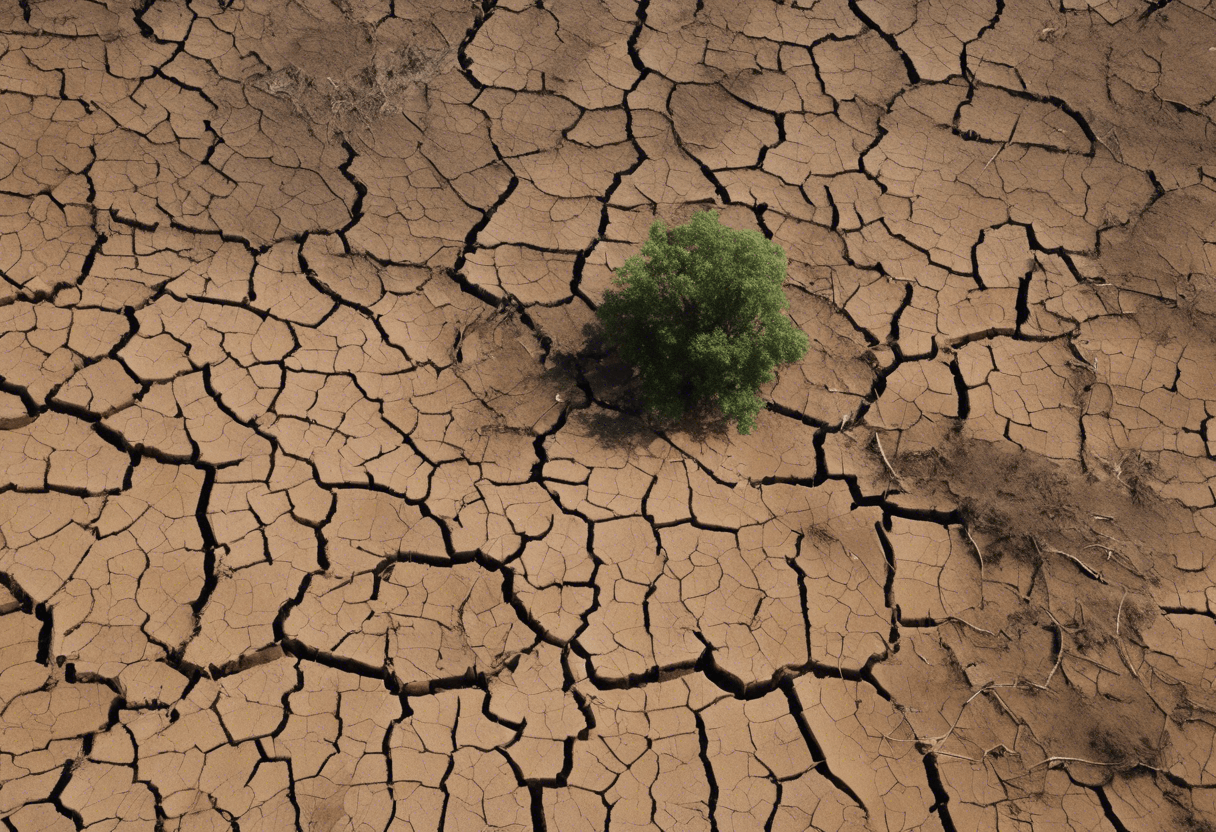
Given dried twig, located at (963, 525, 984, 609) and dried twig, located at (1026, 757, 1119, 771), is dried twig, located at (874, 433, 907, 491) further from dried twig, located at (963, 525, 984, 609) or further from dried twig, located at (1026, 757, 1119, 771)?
dried twig, located at (1026, 757, 1119, 771)

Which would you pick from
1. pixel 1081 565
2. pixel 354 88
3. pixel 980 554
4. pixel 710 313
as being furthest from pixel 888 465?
pixel 354 88

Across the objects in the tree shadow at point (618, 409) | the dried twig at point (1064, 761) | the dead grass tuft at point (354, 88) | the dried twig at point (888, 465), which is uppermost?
the dead grass tuft at point (354, 88)

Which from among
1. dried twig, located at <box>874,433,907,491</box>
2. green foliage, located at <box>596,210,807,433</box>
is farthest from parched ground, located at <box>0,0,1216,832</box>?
green foliage, located at <box>596,210,807,433</box>

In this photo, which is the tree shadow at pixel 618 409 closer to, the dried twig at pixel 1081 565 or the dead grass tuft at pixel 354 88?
the dried twig at pixel 1081 565

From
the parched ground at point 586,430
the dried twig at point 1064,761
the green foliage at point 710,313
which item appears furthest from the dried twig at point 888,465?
the dried twig at point 1064,761

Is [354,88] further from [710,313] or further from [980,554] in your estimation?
[980,554]

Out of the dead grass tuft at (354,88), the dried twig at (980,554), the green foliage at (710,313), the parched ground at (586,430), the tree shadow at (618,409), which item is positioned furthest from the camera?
the dead grass tuft at (354,88)
